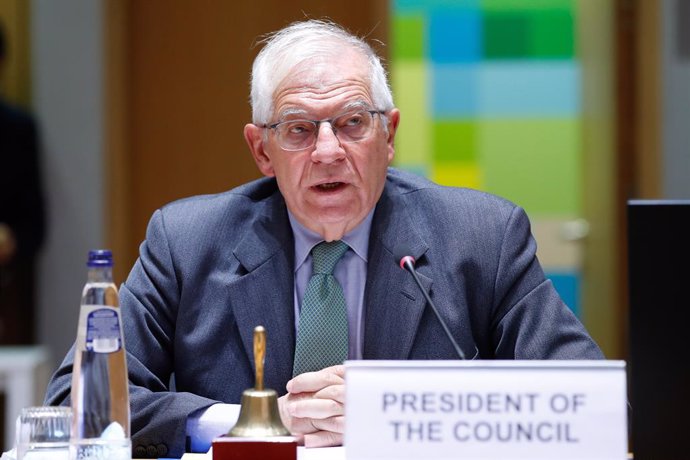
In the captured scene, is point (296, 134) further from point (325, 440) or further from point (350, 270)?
point (325, 440)

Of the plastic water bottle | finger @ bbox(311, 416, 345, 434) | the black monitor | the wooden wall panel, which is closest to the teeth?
finger @ bbox(311, 416, 345, 434)

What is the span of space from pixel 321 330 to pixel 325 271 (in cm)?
13

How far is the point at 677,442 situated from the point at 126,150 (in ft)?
12.3

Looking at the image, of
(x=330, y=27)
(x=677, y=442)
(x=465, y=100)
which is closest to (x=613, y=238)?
(x=465, y=100)

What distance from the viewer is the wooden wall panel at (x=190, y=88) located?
4883 mm

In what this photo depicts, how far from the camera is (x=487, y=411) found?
4.55ft

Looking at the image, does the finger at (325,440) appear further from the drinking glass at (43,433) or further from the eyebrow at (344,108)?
the eyebrow at (344,108)

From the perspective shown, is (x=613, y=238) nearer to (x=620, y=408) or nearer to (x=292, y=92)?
(x=292, y=92)

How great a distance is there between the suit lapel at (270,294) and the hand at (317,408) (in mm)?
Answer: 215

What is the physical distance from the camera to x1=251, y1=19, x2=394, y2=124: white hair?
2152 mm

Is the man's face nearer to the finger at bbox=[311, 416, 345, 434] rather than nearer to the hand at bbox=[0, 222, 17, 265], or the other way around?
the finger at bbox=[311, 416, 345, 434]

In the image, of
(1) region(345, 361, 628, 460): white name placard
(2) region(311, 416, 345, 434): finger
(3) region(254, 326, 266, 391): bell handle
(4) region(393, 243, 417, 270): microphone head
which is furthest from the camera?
(4) region(393, 243, 417, 270): microphone head

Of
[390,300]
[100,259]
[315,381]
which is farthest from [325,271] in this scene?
[100,259]

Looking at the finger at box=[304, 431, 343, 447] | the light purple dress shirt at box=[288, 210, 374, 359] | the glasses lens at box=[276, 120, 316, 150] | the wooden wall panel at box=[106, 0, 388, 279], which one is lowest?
the finger at box=[304, 431, 343, 447]
